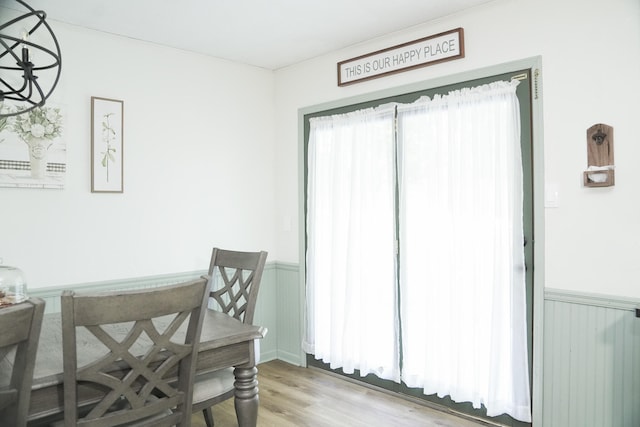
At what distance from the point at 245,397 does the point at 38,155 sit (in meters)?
1.98

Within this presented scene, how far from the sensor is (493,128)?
2.74 metres

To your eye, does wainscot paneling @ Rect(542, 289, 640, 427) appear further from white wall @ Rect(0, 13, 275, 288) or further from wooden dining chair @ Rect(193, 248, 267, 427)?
white wall @ Rect(0, 13, 275, 288)

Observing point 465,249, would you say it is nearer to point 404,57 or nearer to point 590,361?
point 590,361

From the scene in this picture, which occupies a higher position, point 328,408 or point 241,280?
point 241,280

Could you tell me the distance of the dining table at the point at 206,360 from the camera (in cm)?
159

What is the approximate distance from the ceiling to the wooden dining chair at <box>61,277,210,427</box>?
187 cm

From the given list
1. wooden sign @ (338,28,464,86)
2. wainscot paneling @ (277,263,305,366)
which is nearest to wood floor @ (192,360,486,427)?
wainscot paneling @ (277,263,305,366)

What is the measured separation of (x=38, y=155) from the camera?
2.88 m

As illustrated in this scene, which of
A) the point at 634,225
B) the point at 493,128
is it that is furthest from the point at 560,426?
the point at 493,128

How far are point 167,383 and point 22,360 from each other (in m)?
0.58

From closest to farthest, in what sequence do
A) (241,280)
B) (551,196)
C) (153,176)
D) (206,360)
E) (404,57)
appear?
(206,360)
(551,196)
(241,280)
(404,57)
(153,176)

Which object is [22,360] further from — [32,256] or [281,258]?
[281,258]

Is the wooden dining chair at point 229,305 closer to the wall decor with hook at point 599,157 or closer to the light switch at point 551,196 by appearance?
the light switch at point 551,196

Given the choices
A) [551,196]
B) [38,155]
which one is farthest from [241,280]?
[551,196]
